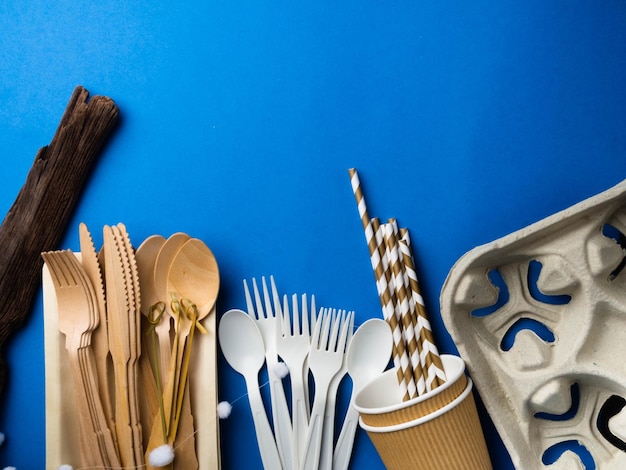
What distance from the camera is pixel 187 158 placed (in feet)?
3.86

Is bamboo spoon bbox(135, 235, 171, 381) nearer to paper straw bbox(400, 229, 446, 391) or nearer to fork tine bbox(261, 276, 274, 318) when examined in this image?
fork tine bbox(261, 276, 274, 318)

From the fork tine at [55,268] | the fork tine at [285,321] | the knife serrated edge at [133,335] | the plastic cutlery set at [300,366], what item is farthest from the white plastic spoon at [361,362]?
the fork tine at [55,268]

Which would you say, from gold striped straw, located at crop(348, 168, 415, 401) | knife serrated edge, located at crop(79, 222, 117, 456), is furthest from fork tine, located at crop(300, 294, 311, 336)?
knife serrated edge, located at crop(79, 222, 117, 456)

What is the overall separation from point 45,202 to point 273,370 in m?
0.52

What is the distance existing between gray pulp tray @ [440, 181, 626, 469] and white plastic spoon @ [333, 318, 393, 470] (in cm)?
14

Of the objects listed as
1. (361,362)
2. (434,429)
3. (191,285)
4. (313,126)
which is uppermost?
(313,126)

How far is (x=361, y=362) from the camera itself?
44.4 inches

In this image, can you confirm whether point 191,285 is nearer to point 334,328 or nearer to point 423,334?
point 334,328

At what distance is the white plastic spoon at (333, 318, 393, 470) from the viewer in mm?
1110

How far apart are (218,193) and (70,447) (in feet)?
1.69

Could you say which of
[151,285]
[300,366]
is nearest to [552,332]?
[300,366]

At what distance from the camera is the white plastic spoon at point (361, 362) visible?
3.64ft

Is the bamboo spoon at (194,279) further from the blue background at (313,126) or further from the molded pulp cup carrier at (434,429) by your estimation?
the molded pulp cup carrier at (434,429)

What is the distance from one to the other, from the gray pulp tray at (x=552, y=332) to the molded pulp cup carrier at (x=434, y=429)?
0.05 metres
